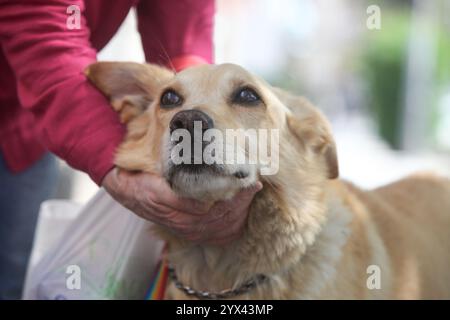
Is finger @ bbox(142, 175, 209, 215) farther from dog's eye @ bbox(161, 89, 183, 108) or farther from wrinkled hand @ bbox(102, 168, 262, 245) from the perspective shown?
dog's eye @ bbox(161, 89, 183, 108)

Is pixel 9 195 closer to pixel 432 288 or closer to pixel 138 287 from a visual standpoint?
pixel 138 287

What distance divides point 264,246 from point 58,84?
0.75 metres

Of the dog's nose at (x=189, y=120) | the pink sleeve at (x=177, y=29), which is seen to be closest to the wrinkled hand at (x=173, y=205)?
the dog's nose at (x=189, y=120)

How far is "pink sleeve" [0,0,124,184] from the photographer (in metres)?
1.85

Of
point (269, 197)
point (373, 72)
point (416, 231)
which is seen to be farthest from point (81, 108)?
point (373, 72)

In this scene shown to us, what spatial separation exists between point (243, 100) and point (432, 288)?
3.54 ft

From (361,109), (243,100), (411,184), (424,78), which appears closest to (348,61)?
(361,109)

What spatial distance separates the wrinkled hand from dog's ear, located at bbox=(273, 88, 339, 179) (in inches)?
13.8

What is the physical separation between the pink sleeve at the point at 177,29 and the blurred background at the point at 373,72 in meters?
3.41

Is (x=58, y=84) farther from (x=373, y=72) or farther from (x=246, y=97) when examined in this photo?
(x=373, y=72)

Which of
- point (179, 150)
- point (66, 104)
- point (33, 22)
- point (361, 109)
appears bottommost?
point (361, 109)

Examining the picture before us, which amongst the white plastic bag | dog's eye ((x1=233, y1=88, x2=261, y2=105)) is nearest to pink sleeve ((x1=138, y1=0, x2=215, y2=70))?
dog's eye ((x1=233, y1=88, x2=261, y2=105))

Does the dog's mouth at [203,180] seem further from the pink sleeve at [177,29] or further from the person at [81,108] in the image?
the pink sleeve at [177,29]

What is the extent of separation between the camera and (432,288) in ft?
8.12
